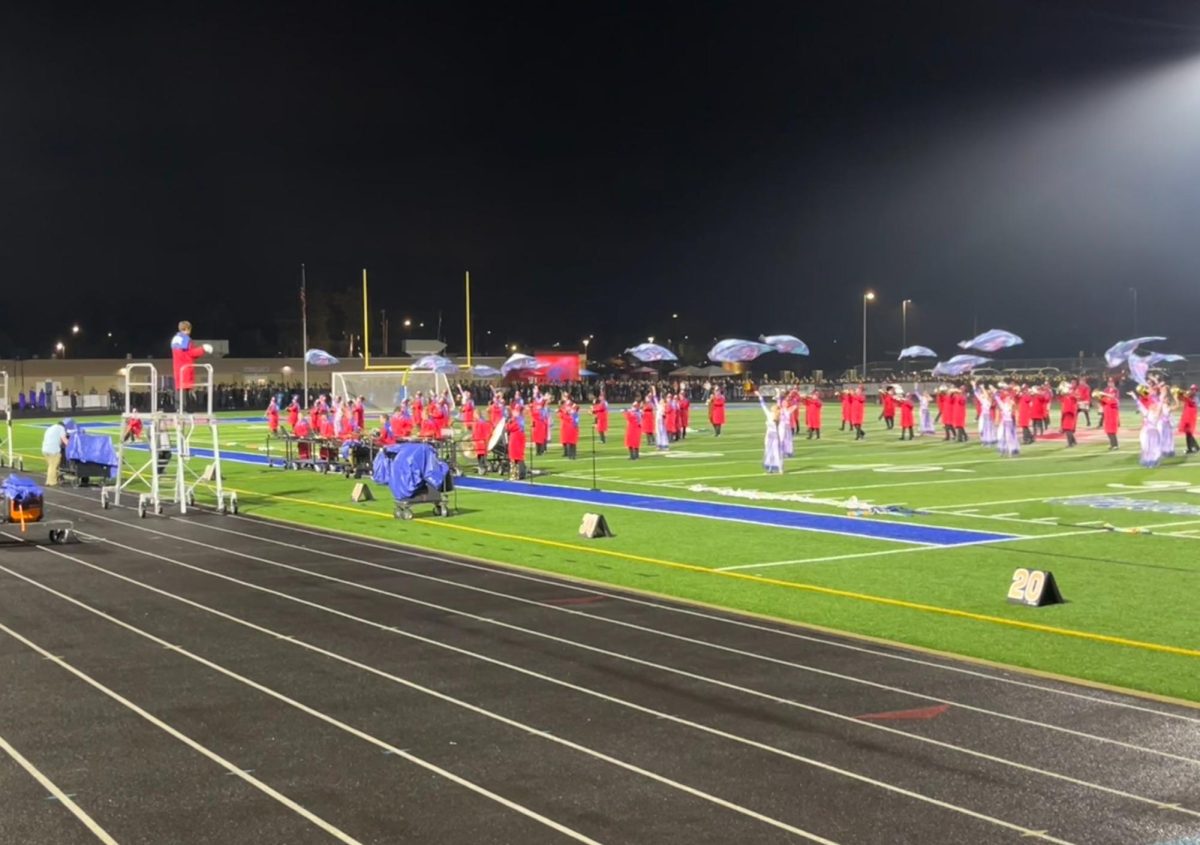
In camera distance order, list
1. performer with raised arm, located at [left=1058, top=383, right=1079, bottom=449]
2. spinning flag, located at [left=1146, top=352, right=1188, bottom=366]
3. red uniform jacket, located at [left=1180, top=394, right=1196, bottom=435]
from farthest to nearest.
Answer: spinning flag, located at [left=1146, top=352, right=1188, bottom=366], performer with raised arm, located at [left=1058, top=383, right=1079, bottom=449], red uniform jacket, located at [left=1180, top=394, right=1196, bottom=435]

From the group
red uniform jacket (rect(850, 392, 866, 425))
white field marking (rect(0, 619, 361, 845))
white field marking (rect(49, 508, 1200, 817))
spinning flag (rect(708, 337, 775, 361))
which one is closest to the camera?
white field marking (rect(0, 619, 361, 845))

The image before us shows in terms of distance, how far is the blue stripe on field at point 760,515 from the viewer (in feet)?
52.6

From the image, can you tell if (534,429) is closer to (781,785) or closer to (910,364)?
(781,785)

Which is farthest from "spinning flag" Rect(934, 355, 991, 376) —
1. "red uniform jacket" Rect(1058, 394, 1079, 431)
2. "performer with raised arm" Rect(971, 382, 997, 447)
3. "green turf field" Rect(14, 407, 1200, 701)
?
"green turf field" Rect(14, 407, 1200, 701)

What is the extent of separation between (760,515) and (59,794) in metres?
13.7

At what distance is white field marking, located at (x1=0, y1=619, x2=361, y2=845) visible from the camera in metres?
5.68

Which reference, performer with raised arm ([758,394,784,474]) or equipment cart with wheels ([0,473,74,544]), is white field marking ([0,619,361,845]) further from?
performer with raised arm ([758,394,784,474])

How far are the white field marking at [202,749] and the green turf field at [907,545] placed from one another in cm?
548

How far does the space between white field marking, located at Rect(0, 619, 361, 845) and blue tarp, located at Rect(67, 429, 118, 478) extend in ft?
58.0

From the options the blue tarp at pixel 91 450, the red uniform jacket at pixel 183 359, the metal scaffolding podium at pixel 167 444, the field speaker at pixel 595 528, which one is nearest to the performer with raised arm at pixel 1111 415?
the field speaker at pixel 595 528

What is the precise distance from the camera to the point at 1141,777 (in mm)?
6305

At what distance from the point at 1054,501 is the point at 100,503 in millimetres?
16725

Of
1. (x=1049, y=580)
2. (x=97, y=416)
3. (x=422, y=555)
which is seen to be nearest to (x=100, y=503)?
(x=422, y=555)

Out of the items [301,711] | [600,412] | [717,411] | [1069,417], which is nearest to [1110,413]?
[1069,417]
